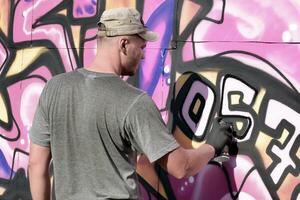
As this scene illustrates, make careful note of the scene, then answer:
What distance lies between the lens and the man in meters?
2.33

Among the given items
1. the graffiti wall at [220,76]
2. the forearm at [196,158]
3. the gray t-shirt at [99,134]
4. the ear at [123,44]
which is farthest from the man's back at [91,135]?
the graffiti wall at [220,76]

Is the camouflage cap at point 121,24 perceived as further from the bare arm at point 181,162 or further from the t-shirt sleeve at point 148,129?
the bare arm at point 181,162

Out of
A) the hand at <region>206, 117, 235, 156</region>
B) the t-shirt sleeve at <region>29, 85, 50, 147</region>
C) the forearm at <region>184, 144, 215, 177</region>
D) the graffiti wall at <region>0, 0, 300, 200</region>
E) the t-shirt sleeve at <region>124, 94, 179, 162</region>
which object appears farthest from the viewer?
the graffiti wall at <region>0, 0, 300, 200</region>

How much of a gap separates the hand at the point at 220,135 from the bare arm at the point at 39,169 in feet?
2.89

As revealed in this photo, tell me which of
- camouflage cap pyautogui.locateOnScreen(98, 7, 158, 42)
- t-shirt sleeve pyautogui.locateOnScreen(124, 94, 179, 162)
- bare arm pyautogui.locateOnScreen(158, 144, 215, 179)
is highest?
camouflage cap pyautogui.locateOnScreen(98, 7, 158, 42)

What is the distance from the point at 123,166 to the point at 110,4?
1845 millimetres

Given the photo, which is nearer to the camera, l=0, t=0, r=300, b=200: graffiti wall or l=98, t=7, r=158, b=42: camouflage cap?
l=98, t=7, r=158, b=42: camouflage cap

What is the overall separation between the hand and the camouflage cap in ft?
2.47

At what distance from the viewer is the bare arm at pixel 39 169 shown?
2633 millimetres

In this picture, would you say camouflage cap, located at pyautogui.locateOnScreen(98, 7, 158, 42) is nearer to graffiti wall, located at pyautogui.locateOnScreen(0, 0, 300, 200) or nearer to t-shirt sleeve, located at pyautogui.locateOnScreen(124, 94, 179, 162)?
t-shirt sleeve, located at pyautogui.locateOnScreen(124, 94, 179, 162)

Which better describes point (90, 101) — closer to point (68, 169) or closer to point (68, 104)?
point (68, 104)

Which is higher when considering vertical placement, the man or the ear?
the ear

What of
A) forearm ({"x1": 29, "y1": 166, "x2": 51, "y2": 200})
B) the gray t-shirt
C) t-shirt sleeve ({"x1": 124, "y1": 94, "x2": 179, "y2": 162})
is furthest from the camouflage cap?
forearm ({"x1": 29, "y1": 166, "x2": 51, "y2": 200})

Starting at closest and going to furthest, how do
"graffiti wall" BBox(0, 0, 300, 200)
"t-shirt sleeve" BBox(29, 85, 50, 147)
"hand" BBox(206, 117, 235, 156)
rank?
"t-shirt sleeve" BBox(29, 85, 50, 147), "hand" BBox(206, 117, 235, 156), "graffiti wall" BBox(0, 0, 300, 200)
